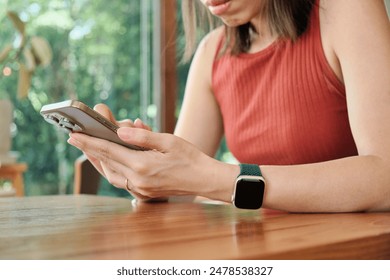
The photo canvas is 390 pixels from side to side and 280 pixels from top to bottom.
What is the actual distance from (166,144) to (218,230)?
0.22 m

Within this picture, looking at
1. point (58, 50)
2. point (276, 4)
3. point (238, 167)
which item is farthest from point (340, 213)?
point (58, 50)

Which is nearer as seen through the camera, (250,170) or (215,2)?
(250,170)

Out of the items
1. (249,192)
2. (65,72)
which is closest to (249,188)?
(249,192)

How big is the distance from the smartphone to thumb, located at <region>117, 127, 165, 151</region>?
0.03m

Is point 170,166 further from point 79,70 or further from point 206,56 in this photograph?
point 79,70

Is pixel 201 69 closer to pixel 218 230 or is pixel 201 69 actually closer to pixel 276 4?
pixel 276 4

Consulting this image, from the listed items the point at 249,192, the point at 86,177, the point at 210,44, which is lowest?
the point at 86,177

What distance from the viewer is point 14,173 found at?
2959 mm

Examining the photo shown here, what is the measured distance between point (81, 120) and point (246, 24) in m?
0.77

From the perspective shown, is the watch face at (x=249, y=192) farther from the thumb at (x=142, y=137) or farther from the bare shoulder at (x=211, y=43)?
the bare shoulder at (x=211, y=43)

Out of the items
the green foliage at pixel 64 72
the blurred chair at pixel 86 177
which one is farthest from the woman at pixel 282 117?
the green foliage at pixel 64 72

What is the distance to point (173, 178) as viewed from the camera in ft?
2.99

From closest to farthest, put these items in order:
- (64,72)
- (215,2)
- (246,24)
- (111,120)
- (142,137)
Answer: (142,137) < (111,120) < (215,2) < (246,24) < (64,72)

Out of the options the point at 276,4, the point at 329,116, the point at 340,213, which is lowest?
the point at 340,213
